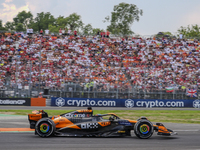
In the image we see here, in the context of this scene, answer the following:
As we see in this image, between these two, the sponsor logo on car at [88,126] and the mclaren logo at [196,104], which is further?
the mclaren logo at [196,104]

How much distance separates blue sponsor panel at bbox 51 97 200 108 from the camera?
2831 cm

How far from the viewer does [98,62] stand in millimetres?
34250

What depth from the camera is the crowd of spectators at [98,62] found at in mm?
29672

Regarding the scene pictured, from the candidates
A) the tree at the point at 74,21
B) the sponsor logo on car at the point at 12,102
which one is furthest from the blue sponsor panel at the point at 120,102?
the tree at the point at 74,21

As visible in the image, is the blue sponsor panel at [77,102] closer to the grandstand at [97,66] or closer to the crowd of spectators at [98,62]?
the grandstand at [97,66]

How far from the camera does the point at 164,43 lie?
3856 centimetres

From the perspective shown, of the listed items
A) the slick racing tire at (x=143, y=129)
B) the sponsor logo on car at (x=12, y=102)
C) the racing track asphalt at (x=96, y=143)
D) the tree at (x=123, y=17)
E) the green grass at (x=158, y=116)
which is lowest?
the racing track asphalt at (x=96, y=143)

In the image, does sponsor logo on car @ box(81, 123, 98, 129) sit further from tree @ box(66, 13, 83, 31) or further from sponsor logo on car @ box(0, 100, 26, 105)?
tree @ box(66, 13, 83, 31)

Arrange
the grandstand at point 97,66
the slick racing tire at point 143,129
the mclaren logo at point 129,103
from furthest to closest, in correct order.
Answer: the mclaren logo at point 129,103 < the grandstand at point 97,66 < the slick racing tire at point 143,129

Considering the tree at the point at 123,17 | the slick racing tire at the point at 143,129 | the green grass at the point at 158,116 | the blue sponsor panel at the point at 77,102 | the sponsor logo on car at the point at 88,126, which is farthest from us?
the tree at the point at 123,17

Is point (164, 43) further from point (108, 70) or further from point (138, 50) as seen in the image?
point (108, 70)

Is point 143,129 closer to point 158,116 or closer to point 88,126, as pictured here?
point 88,126

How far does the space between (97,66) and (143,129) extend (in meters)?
23.2

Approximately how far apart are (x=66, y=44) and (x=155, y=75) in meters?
11.5
